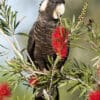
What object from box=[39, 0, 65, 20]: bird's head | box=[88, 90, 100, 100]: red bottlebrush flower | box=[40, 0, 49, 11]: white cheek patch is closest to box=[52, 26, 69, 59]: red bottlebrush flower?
box=[88, 90, 100, 100]: red bottlebrush flower

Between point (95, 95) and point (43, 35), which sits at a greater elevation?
point (95, 95)

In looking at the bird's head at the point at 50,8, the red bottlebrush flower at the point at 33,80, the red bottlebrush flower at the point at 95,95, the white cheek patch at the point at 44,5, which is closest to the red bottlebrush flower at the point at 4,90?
the red bottlebrush flower at the point at 33,80

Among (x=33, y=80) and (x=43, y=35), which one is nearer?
(x=33, y=80)

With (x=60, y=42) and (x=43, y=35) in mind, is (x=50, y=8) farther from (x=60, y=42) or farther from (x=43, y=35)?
(x=60, y=42)

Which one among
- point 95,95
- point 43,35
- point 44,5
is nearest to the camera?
point 95,95

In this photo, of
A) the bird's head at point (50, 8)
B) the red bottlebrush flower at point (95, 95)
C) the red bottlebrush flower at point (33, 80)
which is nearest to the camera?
the red bottlebrush flower at point (95, 95)

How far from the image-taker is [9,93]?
85cm

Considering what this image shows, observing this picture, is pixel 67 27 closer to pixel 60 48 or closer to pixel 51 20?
pixel 60 48

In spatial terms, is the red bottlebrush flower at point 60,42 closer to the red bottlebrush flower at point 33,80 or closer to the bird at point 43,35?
the red bottlebrush flower at point 33,80

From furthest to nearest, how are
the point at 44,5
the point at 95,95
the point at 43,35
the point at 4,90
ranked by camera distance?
the point at 43,35
the point at 44,5
the point at 4,90
the point at 95,95

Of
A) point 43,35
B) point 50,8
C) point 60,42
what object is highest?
point 60,42

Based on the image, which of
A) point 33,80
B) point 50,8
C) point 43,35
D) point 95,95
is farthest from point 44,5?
point 95,95

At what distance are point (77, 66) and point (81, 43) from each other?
0.19ft

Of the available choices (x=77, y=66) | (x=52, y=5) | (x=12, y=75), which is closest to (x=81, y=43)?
(x=77, y=66)
